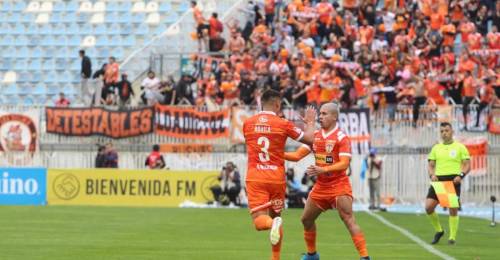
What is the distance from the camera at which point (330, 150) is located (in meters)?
15.5

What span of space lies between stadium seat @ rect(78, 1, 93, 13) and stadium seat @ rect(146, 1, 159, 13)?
2.12m

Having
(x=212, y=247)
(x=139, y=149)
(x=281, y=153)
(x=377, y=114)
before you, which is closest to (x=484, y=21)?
(x=377, y=114)

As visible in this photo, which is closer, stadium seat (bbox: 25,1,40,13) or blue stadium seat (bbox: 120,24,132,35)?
blue stadium seat (bbox: 120,24,132,35)

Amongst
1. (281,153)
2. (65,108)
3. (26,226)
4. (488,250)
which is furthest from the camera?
(65,108)

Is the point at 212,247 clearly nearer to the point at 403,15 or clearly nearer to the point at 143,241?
the point at 143,241

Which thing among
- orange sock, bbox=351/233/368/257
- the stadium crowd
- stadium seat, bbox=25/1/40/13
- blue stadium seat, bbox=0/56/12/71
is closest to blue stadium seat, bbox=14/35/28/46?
blue stadium seat, bbox=0/56/12/71

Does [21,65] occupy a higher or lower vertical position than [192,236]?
higher

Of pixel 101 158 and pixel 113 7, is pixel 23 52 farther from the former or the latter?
pixel 101 158

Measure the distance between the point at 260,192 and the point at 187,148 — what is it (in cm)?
2260

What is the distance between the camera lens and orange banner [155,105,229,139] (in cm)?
3700

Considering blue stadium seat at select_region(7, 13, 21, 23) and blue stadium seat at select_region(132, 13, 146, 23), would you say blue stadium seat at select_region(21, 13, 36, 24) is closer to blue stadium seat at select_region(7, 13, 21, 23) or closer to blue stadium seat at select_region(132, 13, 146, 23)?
blue stadium seat at select_region(7, 13, 21, 23)

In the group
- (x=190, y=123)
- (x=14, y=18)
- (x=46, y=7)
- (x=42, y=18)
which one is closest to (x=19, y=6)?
(x=14, y=18)

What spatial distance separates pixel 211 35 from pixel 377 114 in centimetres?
710

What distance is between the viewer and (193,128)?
37344mm
